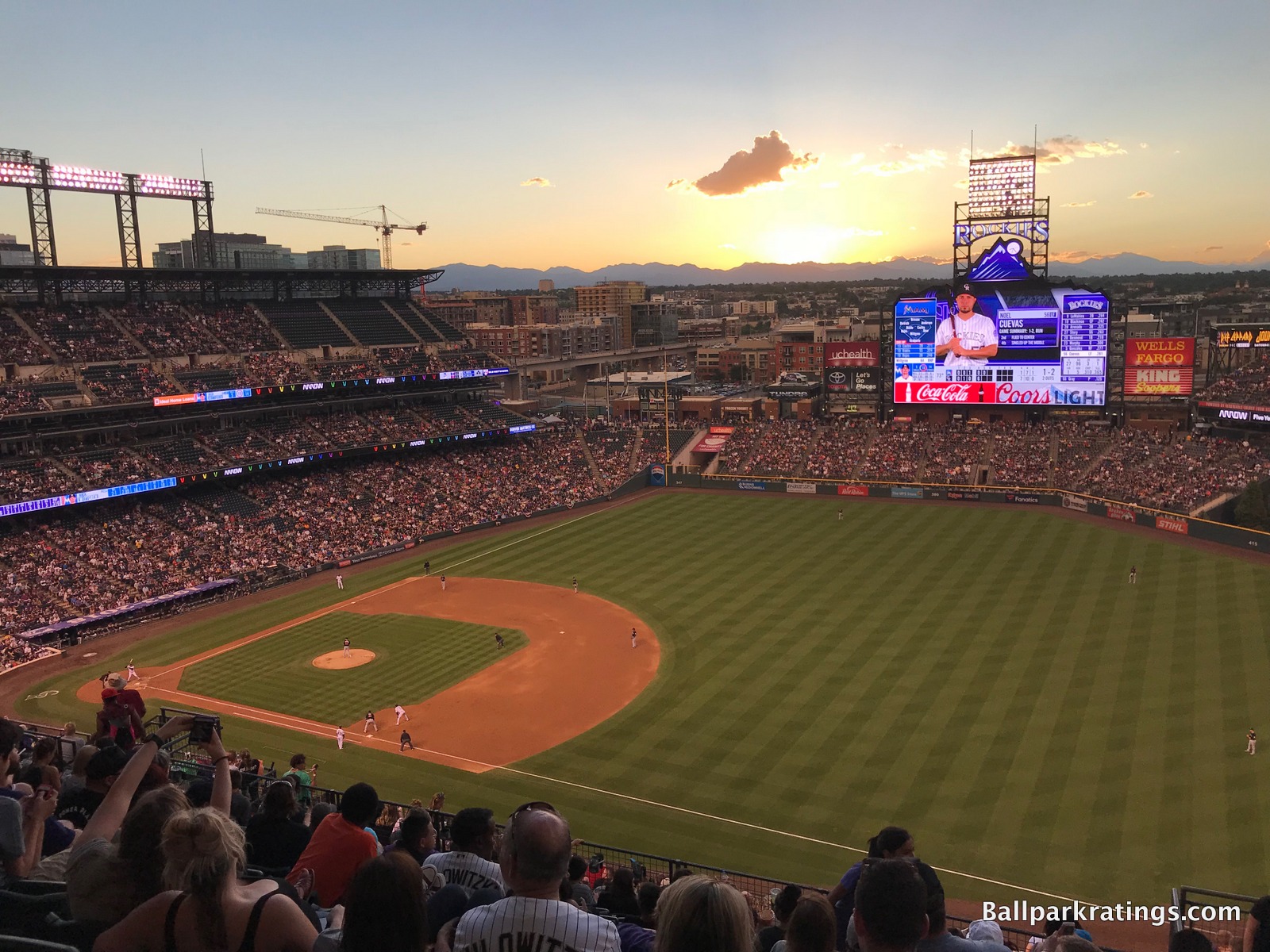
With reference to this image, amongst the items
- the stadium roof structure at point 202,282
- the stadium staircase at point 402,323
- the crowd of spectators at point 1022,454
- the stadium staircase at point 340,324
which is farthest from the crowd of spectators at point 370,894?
the stadium staircase at point 402,323

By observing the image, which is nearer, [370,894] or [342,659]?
[370,894]

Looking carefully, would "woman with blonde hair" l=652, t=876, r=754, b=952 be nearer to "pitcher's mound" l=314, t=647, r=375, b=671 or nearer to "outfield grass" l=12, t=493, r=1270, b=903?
"outfield grass" l=12, t=493, r=1270, b=903

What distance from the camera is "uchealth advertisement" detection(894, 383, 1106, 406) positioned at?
64.8 metres

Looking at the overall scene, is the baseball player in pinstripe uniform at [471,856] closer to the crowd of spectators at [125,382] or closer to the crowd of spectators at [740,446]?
the crowd of spectators at [125,382]

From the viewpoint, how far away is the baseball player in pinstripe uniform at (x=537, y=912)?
15.1 feet

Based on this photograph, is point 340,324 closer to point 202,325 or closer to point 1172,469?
point 202,325

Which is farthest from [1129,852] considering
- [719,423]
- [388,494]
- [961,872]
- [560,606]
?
[719,423]

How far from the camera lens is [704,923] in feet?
13.4

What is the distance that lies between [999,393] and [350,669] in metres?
50.0

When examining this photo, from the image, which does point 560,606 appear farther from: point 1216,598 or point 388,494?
point 1216,598

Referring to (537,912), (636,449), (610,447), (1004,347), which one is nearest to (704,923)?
(537,912)

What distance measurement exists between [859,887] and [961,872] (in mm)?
19931

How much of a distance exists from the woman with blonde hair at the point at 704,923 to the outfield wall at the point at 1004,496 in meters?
51.2

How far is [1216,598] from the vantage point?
3981 cm
